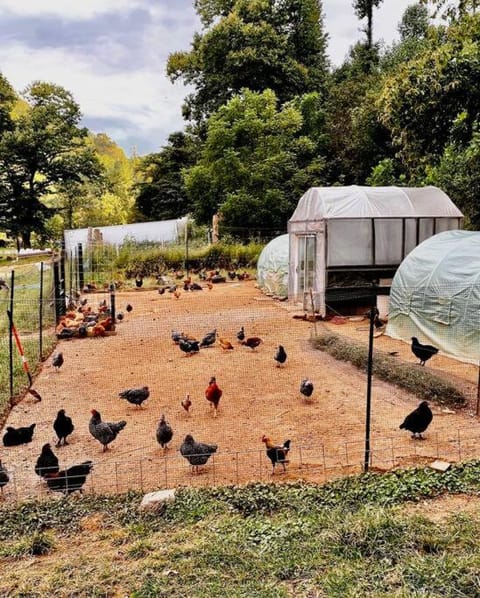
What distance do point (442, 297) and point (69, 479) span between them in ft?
22.2

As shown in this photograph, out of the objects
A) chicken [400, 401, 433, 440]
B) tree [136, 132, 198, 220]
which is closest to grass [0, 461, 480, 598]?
chicken [400, 401, 433, 440]

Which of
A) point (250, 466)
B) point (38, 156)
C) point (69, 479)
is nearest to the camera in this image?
point (69, 479)

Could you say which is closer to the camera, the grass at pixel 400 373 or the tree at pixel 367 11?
the grass at pixel 400 373

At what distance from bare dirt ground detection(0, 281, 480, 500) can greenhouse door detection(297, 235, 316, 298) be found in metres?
3.09

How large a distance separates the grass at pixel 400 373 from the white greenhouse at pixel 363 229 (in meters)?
3.66

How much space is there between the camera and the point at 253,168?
24.5 m

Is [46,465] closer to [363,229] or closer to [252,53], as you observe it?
[363,229]

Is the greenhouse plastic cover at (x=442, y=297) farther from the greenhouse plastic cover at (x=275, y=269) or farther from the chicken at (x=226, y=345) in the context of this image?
the greenhouse plastic cover at (x=275, y=269)

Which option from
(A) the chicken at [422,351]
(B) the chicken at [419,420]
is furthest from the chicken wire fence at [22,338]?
(A) the chicken at [422,351]

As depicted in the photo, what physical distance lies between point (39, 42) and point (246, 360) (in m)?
12.0

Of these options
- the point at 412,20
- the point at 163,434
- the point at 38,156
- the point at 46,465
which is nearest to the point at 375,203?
the point at 163,434

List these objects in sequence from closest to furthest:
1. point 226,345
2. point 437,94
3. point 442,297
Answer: point 442,297 → point 226,345 → point 437,94

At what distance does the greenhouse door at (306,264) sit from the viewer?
→ 13766mm

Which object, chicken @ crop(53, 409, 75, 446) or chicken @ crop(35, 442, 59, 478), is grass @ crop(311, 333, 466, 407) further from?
chicken @ crop(35, 442, 59, 478)
